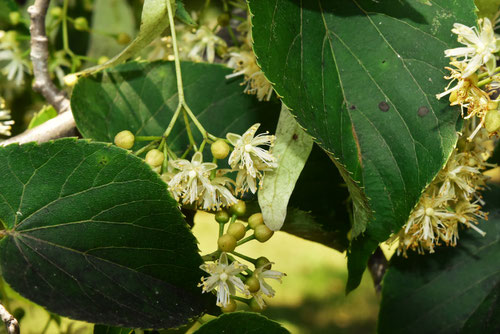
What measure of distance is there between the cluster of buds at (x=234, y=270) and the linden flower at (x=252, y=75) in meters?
0.15

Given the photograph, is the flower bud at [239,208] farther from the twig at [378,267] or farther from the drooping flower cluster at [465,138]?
the twig at [378,267]

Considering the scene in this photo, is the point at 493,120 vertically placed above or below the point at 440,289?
above

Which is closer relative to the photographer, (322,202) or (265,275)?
(265,275)

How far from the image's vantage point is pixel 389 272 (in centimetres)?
73

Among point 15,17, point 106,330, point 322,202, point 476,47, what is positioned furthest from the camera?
point 15,17

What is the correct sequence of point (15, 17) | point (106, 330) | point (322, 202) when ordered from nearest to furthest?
point (106, 330) < point (322, 202) < point (15, 17)

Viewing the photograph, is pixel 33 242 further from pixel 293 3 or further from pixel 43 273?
pixel 293 3

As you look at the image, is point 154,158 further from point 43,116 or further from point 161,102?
point 43,116

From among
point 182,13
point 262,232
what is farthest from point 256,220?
point 182,13

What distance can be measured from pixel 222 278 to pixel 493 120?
0.30 m

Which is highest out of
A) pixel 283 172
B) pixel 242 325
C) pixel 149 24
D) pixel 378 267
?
pixel 149 24

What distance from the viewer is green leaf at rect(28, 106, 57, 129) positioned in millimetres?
762

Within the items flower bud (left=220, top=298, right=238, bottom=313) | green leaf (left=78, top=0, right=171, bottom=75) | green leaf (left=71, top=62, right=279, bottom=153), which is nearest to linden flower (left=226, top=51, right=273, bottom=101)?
green leaf (left=71, top=62, right=279, bottom=153)

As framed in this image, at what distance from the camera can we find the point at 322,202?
70 cm
